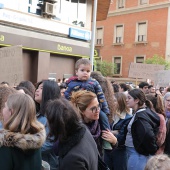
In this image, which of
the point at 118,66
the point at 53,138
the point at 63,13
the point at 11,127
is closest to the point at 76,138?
the point at 53,138

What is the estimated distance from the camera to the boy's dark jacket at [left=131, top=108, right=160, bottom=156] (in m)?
4.25

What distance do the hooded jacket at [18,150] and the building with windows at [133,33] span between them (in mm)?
30177

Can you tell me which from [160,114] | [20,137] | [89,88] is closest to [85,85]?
[89,88]

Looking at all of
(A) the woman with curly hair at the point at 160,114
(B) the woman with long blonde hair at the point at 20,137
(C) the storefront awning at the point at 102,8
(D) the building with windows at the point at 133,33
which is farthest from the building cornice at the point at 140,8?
(B) the woman with long blonde hair at the point at 20,137

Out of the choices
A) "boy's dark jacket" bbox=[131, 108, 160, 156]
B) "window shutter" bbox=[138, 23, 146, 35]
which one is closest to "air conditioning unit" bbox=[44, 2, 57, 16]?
"boy's dark jacket" bbox=[131, 108, 160, 156]

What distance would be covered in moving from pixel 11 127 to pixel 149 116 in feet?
7.95

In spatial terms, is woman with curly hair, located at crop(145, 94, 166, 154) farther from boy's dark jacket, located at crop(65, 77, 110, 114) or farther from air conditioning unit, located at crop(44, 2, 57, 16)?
air conditioning unit, located at crop(44, 2, 57, 16)

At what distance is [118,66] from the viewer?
35688 mm

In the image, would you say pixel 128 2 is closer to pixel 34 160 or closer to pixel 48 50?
pixel 48 50

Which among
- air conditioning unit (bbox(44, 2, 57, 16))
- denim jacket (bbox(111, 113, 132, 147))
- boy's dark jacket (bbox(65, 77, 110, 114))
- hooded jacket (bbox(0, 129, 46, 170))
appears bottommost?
denim jacket (bbox(111, 113, 132, 147))

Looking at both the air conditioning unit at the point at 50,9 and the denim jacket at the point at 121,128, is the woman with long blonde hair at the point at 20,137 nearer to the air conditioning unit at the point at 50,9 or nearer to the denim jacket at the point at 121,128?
the denim jacket at the point at 121,128

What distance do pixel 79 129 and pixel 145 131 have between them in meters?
1.86

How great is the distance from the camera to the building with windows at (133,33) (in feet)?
105

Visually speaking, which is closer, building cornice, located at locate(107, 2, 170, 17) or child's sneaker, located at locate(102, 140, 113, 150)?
child's sneaker, located at locate(102, 140, 113, 150)
